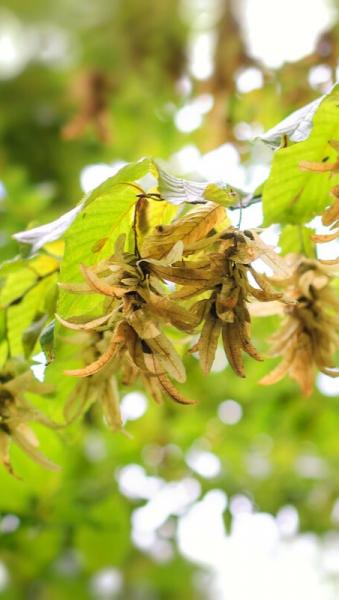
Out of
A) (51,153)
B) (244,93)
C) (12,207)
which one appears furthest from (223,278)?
(51,153)

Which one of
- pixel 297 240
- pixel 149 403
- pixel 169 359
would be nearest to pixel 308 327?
pixel 297 240

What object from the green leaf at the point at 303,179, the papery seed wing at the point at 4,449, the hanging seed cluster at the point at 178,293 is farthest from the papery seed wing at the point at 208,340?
the papery seed wing at the point at 4,449

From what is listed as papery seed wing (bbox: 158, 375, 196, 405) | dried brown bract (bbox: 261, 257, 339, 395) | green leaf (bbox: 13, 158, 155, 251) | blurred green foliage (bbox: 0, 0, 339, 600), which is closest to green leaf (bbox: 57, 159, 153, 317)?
green leaf (bbox: 13, 158, 155, 251)

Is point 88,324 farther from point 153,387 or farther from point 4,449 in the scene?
point 4,449

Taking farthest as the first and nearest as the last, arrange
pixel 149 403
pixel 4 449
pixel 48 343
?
pixel 149 403 → pixel 4 449 → pixel 48 343

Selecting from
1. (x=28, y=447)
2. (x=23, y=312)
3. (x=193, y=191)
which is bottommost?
(x=28, y=447)

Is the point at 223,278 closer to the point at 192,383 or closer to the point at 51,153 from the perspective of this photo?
the point at 192,383
